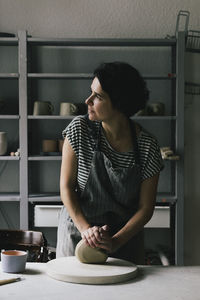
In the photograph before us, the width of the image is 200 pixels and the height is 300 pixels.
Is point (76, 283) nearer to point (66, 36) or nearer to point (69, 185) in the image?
point (69, 185)

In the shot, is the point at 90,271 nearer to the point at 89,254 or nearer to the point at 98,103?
the point at 89,254

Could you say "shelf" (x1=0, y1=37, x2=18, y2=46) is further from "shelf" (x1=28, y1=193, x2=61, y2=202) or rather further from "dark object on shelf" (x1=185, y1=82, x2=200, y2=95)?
"dark object on shelf" (x1=185, y1=82, x2=200, y2=95)

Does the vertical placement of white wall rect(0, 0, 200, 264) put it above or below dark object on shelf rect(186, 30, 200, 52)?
above

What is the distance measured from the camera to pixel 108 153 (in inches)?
69.0

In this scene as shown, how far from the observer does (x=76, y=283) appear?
1.32 m

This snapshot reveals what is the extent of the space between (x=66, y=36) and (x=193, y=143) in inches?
56.5

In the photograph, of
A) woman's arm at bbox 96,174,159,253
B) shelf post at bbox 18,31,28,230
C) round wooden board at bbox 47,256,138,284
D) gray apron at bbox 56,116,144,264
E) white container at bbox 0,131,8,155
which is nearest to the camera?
round wooden board at bbox 47,256,138,284

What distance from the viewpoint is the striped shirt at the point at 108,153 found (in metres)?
1.72

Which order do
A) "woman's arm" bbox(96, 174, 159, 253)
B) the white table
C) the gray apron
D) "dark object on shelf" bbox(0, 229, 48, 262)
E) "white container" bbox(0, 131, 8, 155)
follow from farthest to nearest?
"white container" bbox(0, 131, 8, 155) < "dark object on shelf" bbox(0, 229, 48, 262) < the gray apron < "woman's arm" bbox(96, 174, 159, 253) < the white table

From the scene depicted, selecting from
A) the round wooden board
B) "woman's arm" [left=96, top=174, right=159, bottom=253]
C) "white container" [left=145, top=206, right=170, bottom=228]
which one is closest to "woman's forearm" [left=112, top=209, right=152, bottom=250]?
"woman's arm" [left=96, top=174, right=159, bottom=253]

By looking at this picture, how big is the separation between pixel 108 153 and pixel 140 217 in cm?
28

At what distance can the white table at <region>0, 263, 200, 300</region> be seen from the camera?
1.20m

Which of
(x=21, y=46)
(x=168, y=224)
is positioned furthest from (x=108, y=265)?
(x=21, y=46)

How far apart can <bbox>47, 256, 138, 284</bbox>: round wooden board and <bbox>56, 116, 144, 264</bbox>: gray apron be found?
227 mm
